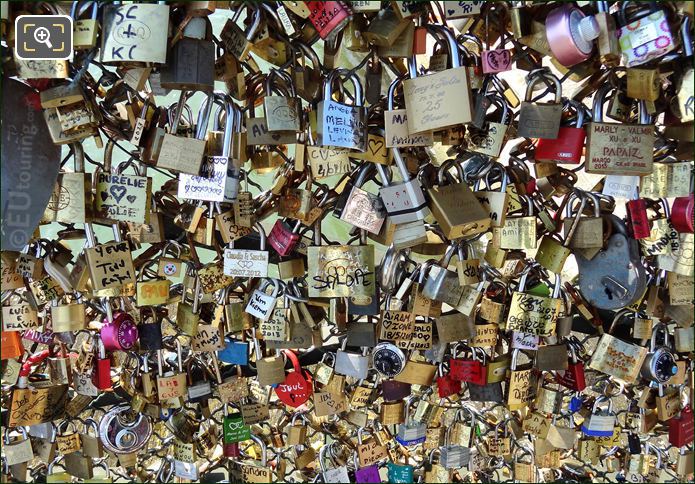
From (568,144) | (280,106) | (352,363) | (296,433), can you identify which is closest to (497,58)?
(568,144)

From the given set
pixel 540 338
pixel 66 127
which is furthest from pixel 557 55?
pixel 66 127

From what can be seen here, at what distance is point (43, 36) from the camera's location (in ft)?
4.34

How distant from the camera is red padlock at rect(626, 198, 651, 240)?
1.56 meters

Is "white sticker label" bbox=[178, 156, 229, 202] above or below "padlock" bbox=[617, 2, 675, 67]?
below

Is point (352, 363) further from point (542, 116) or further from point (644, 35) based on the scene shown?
point (644, 35)

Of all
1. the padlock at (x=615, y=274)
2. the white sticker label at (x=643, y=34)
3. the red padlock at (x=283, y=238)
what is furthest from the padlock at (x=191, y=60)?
the padlock at (x=615, y=274)

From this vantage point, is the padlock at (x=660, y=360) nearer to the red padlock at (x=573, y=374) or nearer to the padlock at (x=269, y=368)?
the red padlock at (x=573, y=374)

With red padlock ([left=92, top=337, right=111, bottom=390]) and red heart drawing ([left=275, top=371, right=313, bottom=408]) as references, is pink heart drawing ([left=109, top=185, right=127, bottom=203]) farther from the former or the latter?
red heart drawing ([left=275, top=371, right=313, bottom=408])

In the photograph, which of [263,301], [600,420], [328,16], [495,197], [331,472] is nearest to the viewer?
[328,16]

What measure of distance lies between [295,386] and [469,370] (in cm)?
46

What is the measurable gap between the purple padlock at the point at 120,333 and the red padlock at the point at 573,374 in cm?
111

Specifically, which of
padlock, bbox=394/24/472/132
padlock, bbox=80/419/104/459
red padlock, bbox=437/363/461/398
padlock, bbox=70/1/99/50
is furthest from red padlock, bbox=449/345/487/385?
padlock, bbox=70/1/99/50

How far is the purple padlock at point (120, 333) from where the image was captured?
1.69 metres

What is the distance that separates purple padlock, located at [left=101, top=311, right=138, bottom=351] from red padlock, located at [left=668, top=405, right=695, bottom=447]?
1429mm
